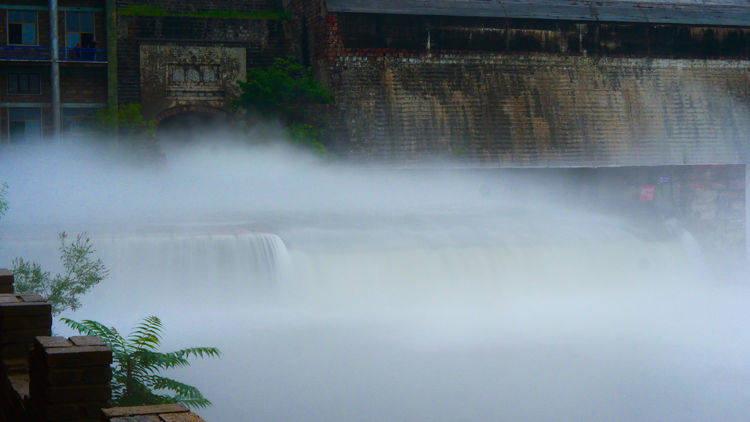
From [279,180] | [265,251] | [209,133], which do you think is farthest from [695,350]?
[209,133]

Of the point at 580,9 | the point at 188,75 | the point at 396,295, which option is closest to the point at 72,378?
the point at 396,295

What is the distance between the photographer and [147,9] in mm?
29953

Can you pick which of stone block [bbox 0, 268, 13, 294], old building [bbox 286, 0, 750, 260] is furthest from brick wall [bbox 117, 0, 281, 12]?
stone block [bbox 0, 268, 13, 294]

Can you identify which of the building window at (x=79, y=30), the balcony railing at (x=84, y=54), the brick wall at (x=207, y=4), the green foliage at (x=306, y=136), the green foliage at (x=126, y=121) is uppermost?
the brick wall at (x=207, y=4)

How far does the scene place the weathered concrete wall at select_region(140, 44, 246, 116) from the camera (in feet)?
96.9

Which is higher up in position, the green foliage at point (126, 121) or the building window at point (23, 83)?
the building window at point (23, 83)

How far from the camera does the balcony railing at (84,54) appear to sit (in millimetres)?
30359

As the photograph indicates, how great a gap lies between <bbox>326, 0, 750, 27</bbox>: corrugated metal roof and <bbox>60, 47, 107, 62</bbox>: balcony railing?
293 inches

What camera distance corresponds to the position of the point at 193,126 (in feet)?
100

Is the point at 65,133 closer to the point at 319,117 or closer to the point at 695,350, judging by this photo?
the point at 319,117

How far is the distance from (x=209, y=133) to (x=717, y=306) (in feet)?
51.9

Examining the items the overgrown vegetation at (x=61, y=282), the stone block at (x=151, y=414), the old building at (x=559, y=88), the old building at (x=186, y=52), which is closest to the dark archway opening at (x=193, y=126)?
the old building at (x=186, y=52)

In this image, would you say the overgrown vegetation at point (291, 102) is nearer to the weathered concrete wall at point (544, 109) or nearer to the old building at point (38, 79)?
the weathered concrete wall at point (544, 109)

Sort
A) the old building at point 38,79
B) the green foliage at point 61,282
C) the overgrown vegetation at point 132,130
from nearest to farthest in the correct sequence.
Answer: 1. the green foliage at point 61,282
2. the overgrown vegetation at point 132,130
3. the old building at point 38,79
